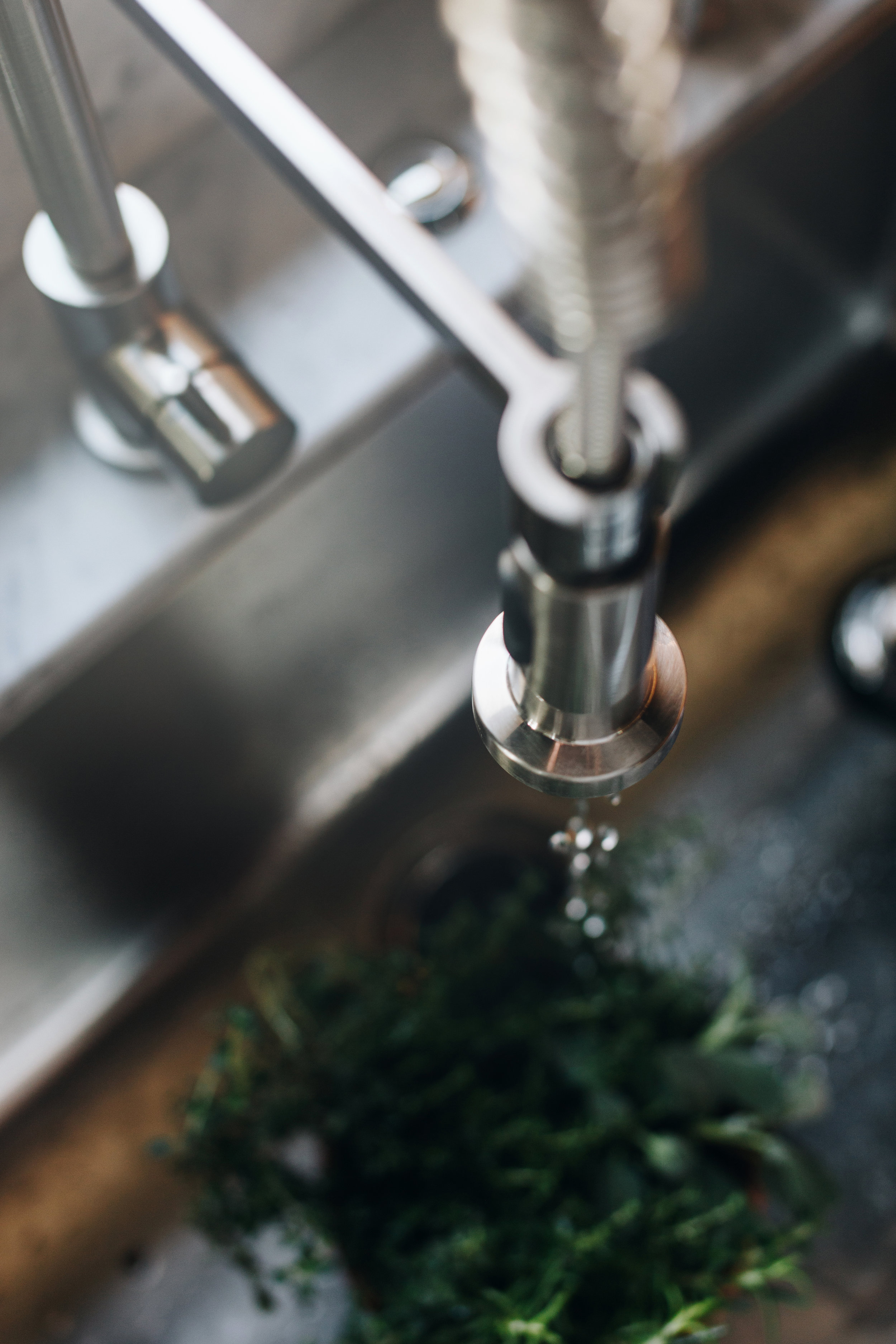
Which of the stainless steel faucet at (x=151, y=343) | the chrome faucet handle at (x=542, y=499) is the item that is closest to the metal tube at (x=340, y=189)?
the chrome faucet handle at (x=542, y=499)

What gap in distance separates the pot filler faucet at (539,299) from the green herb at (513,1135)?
11.1 inches

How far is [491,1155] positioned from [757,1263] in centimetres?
13

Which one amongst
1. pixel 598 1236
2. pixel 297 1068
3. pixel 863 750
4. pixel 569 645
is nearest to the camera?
pixel 569 645

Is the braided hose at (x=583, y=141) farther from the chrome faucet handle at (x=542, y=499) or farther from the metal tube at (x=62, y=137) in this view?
the metal tube at (x=62, y=137)

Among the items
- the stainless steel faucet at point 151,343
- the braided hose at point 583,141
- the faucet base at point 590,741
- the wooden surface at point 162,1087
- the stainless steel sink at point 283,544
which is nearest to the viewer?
the braided hose at point 583,141

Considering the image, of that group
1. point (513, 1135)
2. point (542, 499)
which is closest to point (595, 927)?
point (513, 1135)

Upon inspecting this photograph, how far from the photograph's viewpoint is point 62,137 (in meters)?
0.33

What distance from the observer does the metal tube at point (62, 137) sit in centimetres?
30

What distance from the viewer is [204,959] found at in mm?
747

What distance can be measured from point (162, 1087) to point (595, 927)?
298 millimetres

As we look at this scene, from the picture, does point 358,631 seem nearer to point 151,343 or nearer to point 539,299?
point 151,343

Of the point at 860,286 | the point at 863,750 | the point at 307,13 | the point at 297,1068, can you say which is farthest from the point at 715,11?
the point at 297,1068

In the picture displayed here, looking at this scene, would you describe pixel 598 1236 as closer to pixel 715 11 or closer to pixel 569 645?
pixel 569 645

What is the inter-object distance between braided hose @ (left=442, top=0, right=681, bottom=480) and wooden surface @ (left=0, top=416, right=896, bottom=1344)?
0.59m
